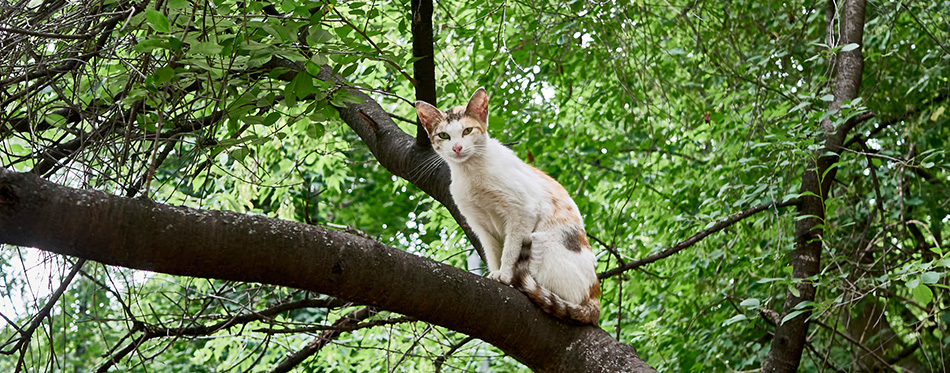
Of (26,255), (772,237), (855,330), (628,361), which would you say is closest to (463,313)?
(628,361)

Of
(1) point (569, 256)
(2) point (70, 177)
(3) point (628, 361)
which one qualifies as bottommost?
(3) point (628, 361)

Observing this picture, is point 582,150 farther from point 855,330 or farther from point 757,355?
point 855,330

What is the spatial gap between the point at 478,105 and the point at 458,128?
0.21 meters

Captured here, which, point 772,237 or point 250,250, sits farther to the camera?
point 772,237

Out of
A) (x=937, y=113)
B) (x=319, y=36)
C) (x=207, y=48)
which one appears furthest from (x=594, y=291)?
(x=937, y=113)

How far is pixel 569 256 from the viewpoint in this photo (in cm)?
311

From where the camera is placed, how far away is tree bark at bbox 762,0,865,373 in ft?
12.4

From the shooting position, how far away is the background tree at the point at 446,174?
6.65ft

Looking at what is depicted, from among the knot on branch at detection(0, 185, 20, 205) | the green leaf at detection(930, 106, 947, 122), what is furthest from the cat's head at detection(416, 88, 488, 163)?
the green leaf at detection(930, 106, 947, 122)

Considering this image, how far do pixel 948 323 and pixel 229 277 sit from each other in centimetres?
528

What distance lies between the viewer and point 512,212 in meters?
3.25

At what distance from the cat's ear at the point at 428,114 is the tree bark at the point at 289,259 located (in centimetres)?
116

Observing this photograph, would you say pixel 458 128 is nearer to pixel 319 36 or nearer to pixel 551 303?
pixel 551 303

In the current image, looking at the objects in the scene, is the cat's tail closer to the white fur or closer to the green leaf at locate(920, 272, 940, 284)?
the white fur
